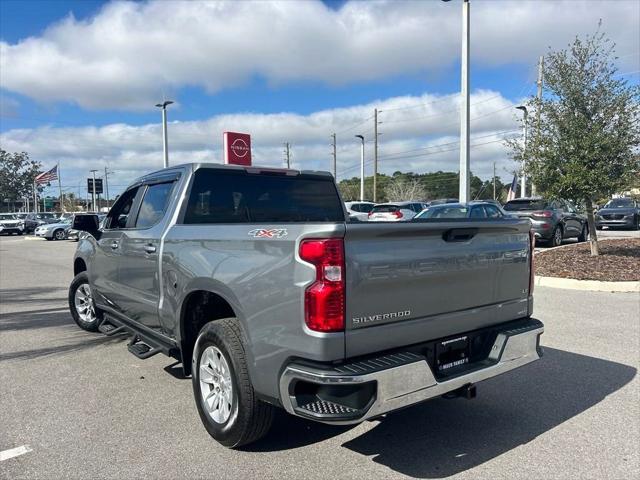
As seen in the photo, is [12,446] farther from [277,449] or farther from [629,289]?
[629,289]

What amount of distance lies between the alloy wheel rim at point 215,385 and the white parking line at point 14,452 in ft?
4.01

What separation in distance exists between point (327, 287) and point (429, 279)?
0.76 metres

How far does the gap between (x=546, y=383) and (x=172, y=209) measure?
3715 millimetres

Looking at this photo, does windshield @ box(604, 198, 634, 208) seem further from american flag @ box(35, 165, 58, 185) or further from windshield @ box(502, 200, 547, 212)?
american flag @ box(35, 165, 58, 185)

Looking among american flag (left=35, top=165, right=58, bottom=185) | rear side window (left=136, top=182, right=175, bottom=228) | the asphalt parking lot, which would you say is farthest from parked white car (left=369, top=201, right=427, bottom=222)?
american flag (left=35, top=165, right=58, bottom=185)

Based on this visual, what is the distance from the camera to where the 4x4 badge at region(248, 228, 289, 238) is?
304cm

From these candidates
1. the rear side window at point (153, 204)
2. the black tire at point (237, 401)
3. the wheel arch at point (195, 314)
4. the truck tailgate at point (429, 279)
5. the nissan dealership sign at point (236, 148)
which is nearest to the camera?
the truck tailgate at point (429, 279)

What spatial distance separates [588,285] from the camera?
9719 mm

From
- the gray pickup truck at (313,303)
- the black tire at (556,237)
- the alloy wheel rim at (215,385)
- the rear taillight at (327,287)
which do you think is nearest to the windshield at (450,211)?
the black tire at (556,237)

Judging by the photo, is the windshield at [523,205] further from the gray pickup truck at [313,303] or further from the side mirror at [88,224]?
the side mirror at [88,224]

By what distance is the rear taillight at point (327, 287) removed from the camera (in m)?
2.82

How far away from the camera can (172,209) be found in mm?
4461

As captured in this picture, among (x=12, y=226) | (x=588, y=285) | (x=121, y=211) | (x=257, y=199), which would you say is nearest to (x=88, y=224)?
(x=121, y=211)

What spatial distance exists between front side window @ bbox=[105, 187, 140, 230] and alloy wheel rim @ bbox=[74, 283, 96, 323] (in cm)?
126
